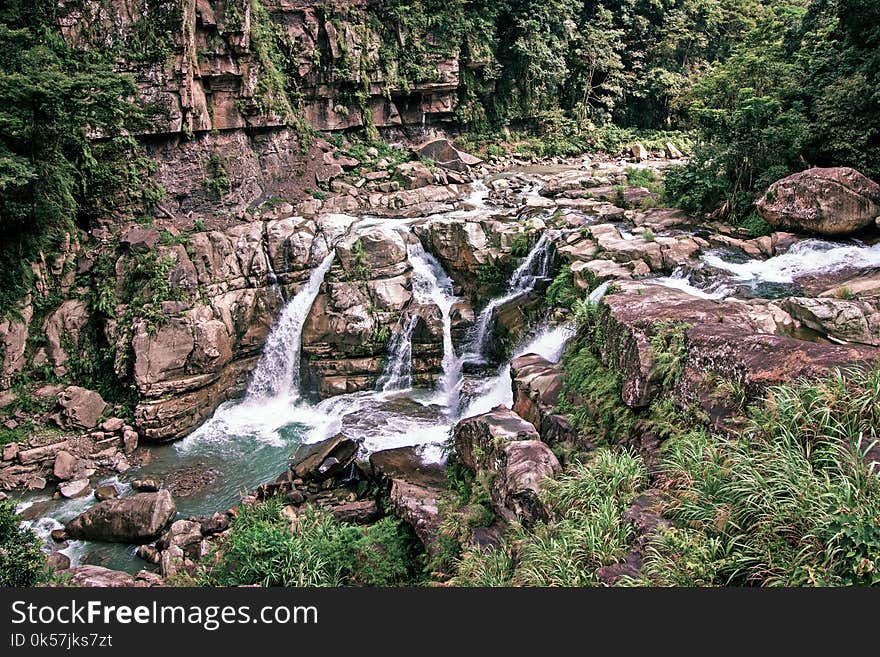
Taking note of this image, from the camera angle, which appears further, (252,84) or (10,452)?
(252,84)

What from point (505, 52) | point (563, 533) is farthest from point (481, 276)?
point (505, 52)

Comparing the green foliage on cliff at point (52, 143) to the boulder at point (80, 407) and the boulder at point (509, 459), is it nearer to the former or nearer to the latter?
the boulder at point (80, 407)

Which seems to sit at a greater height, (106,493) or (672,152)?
(672,152)

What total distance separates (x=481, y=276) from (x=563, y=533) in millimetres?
10929

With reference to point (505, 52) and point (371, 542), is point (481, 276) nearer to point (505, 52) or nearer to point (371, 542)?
point (371, 542)

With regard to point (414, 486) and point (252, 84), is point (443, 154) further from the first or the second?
point (414, 486)

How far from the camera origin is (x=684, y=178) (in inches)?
683

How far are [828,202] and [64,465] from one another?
62.6ft

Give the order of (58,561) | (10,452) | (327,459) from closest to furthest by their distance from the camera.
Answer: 1. (58,561)
2. (327,459)
3. (10,452)

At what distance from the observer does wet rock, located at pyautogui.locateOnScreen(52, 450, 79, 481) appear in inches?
484

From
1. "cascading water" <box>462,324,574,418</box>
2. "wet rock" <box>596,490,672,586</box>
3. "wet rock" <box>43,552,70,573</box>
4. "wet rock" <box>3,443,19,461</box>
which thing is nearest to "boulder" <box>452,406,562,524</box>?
"wet rock" <box>596,490,672,586</box>

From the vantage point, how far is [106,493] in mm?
11922

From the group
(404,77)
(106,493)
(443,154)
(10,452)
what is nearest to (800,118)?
(443,154)

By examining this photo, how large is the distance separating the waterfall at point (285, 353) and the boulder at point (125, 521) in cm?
507
